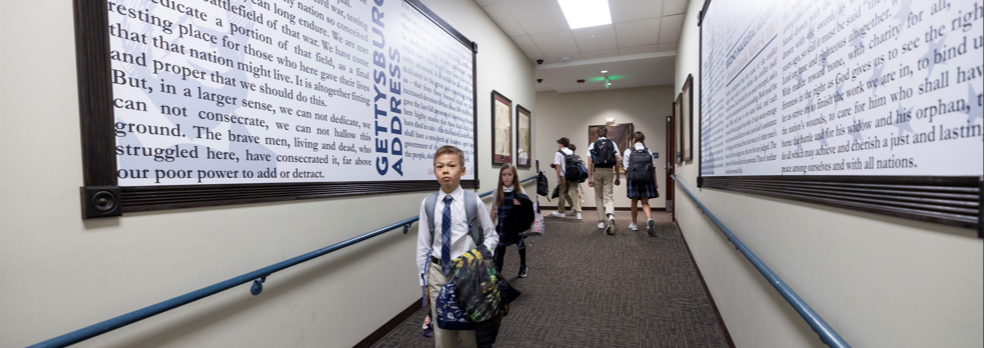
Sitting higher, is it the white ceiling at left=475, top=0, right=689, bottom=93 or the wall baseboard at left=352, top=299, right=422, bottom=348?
the white ceiling at left=475, top=0, right=689, bottom=93

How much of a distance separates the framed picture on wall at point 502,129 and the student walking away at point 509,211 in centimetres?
135

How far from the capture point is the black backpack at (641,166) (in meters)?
5.37

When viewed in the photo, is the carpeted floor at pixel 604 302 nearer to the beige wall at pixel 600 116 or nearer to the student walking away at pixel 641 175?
the student walking away at pixel 641 175

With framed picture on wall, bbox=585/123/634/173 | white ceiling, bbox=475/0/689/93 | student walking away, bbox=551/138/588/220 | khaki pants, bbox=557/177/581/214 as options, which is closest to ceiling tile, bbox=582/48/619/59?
white ceiling, bbox=475/0/689/93

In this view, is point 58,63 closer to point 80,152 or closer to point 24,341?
point 80,152

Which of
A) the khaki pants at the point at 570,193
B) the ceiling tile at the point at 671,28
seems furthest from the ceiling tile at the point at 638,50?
the khaki pants at the point at 570,193

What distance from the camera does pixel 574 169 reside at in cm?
688

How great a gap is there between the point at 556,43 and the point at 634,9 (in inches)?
59.3

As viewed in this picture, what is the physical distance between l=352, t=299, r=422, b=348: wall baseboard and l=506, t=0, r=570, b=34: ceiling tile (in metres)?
3.48

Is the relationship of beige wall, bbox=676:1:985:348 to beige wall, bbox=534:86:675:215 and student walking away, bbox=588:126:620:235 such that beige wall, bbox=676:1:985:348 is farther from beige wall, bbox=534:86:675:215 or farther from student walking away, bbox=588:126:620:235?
beige wall, bbox=534:86:675:215

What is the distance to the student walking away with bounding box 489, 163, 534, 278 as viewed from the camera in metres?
3.38

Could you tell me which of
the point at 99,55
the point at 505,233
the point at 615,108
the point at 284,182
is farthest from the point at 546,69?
the point at 99,55

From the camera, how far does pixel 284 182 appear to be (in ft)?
6.05

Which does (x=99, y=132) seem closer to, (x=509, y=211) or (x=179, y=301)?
(x=179, y=301)
